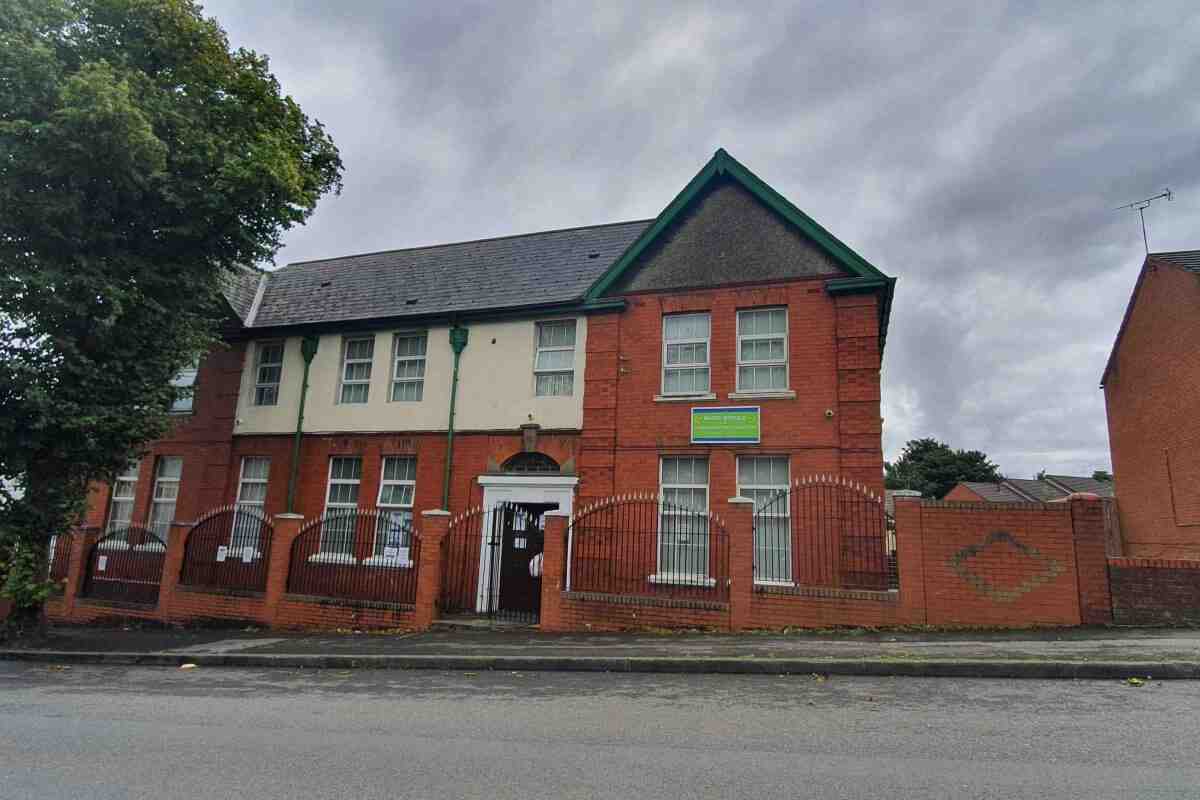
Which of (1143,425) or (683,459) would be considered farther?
(1143,425)

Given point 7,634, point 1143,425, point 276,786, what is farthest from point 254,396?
point 1143,425

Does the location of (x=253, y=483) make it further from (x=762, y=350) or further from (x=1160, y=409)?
(x=1160, y=409)

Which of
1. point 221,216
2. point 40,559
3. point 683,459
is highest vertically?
point 221,216

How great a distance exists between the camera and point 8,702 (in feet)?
25.8

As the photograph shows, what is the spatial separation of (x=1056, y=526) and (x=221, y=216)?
15.1 metres

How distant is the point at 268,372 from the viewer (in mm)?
18172

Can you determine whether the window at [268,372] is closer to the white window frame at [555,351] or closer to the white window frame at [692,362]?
the white window frame at [555,351]

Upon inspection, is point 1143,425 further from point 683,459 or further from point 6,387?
point 6,387

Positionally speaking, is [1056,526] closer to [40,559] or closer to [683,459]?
[683,459]

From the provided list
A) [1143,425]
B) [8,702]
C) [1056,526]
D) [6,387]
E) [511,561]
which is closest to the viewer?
[8,702]

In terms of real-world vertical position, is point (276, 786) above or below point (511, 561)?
below

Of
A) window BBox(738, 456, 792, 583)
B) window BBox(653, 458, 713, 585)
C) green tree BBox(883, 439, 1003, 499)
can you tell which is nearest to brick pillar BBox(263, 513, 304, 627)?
window BBox(653, 458, 713, 585)

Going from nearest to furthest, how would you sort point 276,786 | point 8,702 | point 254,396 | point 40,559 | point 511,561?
1. point 276,786
2. point 8,702
3. point 40,559
4. point 511,561
5. point 254,396

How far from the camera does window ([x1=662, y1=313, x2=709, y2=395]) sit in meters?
14.2
